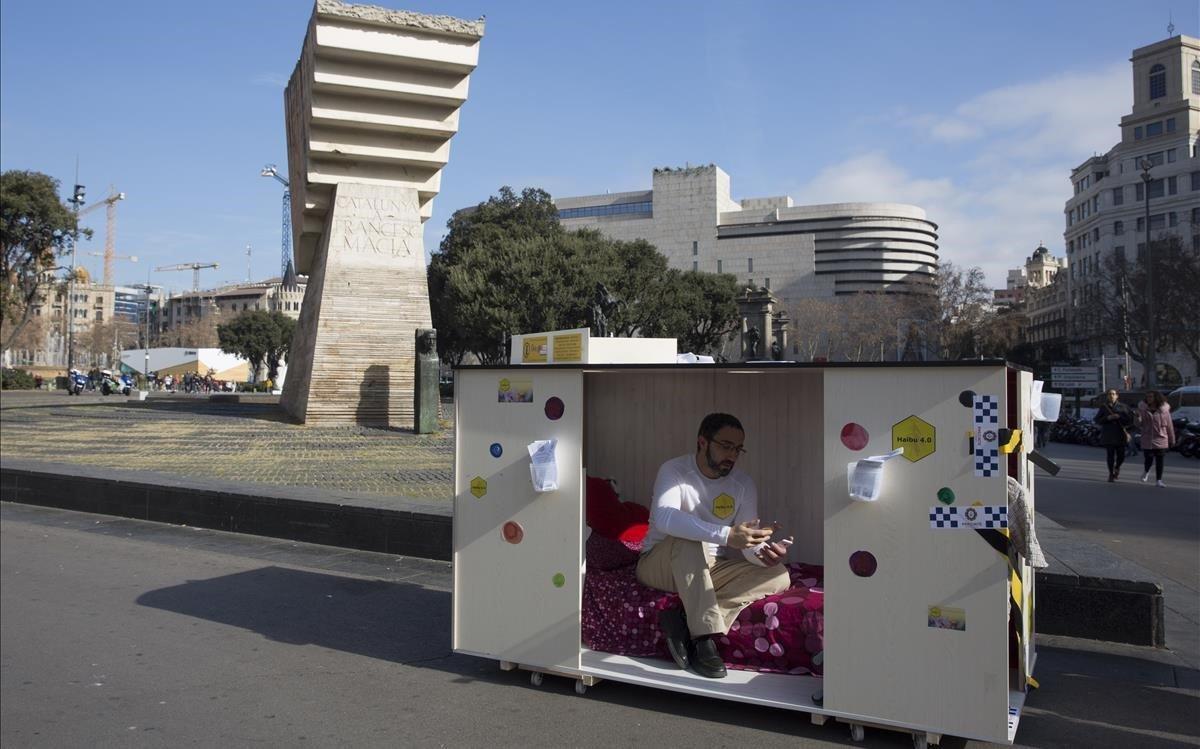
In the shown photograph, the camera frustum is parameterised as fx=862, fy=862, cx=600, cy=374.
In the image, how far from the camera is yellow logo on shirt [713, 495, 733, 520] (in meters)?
4.83

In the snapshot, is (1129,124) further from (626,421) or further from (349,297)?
(626,421)

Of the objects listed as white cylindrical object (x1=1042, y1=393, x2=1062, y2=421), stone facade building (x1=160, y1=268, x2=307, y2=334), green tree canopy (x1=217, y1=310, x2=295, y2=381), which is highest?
stone facade building (x1=160, y1=268, x2=307, y2=334)

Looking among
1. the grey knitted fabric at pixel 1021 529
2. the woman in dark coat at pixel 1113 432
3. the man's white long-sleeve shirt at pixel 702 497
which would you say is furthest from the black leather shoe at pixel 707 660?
the woman in dark coat at pixel 1113 432

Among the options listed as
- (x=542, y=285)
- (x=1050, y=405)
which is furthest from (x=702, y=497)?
(x=542, y=285)

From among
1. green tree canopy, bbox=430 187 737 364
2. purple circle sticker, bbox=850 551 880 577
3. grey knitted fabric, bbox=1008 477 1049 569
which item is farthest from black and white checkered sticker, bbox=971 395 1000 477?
green tree canopy, bbox=430 187 737 364

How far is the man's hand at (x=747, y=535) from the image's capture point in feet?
14.2

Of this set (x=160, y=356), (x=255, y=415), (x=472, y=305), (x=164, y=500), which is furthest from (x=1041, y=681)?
(x=160, y=356)

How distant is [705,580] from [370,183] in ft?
72.0

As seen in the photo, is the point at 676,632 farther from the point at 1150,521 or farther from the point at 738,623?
the point at 1150,521

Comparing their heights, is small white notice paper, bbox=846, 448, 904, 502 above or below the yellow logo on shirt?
above

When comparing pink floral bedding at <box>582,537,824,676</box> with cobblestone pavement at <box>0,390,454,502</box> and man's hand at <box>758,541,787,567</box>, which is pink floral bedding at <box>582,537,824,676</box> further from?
cobblestone pavement at <box>0,390,454,502</box>

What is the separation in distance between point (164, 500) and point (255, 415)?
49.1 ft

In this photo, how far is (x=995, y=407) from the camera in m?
3.84

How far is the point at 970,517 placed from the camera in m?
3.88
